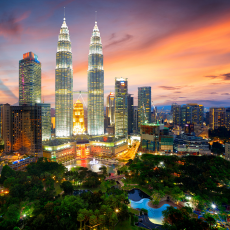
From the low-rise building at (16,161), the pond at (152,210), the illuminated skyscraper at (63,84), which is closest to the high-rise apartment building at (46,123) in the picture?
the illuminated skyscraper at (63,84)

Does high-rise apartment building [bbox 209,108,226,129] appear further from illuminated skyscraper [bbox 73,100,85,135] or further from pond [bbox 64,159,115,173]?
pond [bbox 64,159,115,173]

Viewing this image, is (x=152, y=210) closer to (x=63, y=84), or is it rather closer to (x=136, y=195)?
(x=136, y=195)

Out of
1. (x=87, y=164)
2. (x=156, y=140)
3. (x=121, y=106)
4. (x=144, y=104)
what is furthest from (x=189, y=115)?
(x=87, y=164)

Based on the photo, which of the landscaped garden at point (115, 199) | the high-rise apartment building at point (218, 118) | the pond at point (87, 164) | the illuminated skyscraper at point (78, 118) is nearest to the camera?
the landscaped garden at point (115, 199)

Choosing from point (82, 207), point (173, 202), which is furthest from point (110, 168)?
point (82, 207)

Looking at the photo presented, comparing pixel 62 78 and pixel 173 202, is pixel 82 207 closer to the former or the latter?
pixel 173 202

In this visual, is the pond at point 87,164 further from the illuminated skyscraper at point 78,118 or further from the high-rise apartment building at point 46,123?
the illuminated skyscraper at point 78,118

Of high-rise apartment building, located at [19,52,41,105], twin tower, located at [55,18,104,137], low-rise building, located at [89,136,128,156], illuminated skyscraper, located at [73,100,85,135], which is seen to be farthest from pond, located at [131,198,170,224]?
high-rise apartment building, located at [19,52,41,105]
